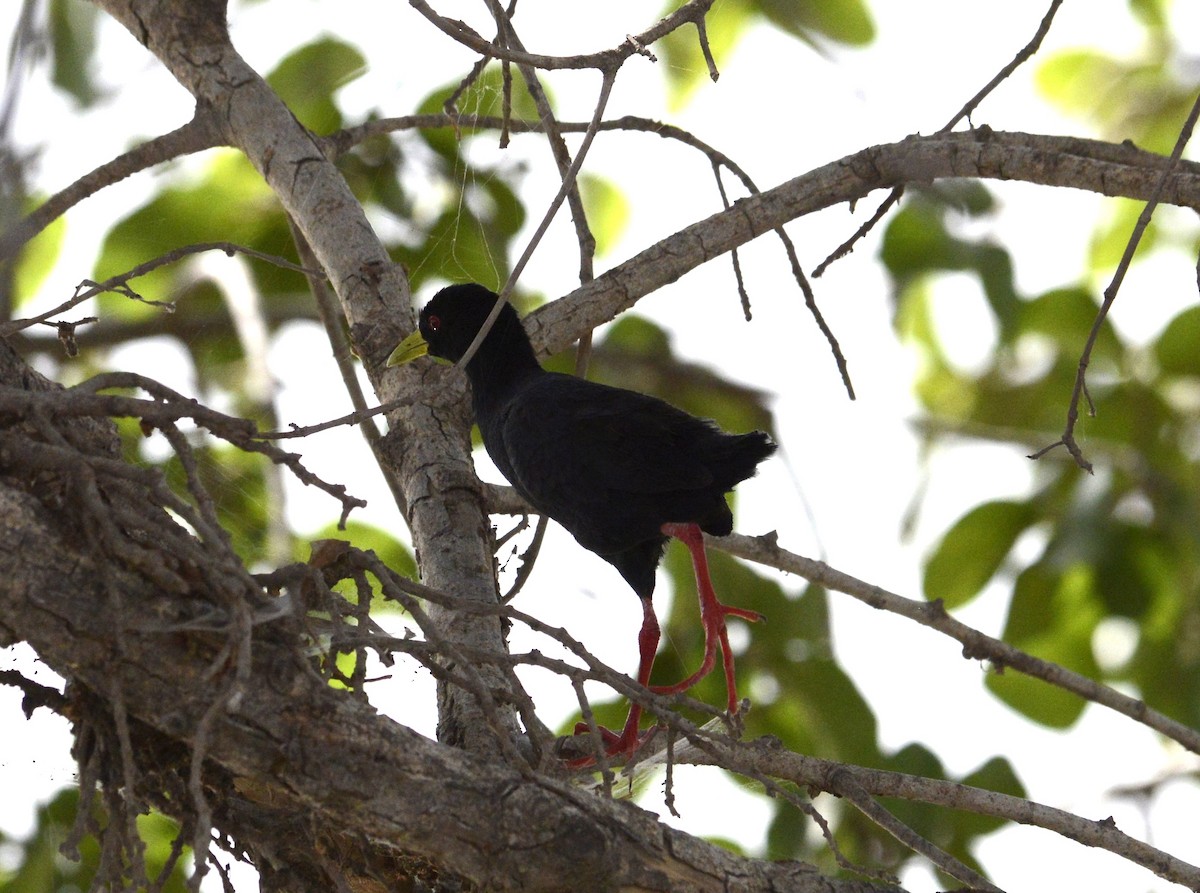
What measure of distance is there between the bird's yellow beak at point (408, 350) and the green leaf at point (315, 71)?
146 centimetres

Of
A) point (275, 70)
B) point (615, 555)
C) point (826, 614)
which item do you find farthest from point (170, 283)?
point (826, 614)

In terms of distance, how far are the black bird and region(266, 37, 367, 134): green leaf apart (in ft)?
4.44

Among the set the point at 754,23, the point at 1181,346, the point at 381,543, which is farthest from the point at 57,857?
the point at 1181,346

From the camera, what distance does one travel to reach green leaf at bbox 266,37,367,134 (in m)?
5.09

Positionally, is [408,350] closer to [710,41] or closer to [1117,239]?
[710,41]

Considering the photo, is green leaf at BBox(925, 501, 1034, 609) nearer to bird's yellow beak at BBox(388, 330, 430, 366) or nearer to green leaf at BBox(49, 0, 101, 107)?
bird's yellow beak at BBox(388, 330, 430, 366)

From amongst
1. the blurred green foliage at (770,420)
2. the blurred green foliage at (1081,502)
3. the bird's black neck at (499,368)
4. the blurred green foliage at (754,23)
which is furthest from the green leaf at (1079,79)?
the bird's black neck at (499,368)

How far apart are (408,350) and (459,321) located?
2.96 ft

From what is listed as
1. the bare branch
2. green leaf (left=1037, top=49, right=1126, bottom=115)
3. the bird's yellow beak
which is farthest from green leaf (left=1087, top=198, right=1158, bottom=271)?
the bird's yellow beak

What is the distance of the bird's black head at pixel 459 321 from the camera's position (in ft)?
15.1

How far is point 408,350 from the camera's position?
397 centimetres

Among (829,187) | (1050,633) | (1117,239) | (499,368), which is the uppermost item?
(1117,239)

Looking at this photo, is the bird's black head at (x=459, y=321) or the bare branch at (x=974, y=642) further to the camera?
the bird's black head at (x=459, y=321)

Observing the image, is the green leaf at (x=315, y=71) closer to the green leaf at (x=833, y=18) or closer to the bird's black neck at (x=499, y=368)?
the bird's black neck at (x=499, y=368)
